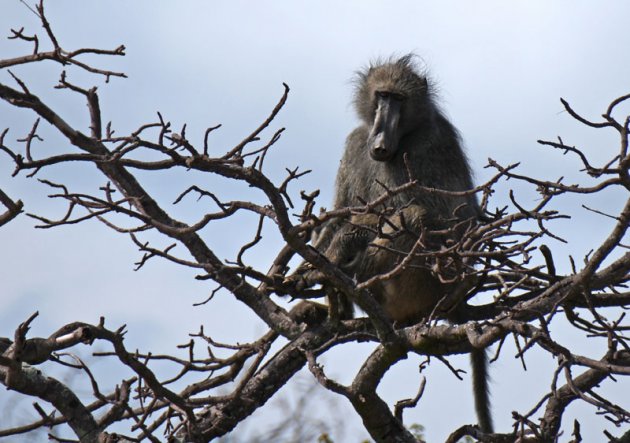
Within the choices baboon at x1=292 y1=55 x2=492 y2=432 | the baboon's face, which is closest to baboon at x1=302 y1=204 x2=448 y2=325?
baboon at x1=292 y1=55 x2=492 y2=432

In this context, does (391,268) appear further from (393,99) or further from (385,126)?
(393,99)

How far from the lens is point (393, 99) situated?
245 inches

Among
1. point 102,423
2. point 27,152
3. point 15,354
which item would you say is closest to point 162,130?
point 27,152

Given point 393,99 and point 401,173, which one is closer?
point 401,173

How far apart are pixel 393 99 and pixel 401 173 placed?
1.77 ft

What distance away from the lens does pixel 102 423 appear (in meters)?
4.17

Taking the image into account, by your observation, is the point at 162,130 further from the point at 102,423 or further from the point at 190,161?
the point at 102,423

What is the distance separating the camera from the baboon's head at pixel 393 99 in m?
5.99

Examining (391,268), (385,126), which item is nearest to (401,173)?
(385,126)

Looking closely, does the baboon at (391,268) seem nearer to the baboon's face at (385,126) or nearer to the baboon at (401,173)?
the baboon at (401,173)

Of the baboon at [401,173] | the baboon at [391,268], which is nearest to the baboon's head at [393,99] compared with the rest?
the baboon at [401,173]

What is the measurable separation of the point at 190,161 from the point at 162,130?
5.7 inches

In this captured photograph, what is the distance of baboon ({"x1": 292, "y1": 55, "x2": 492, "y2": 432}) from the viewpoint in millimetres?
5449

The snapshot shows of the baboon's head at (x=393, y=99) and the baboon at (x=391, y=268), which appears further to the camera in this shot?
the baboon's head at (x=393, y=99)
